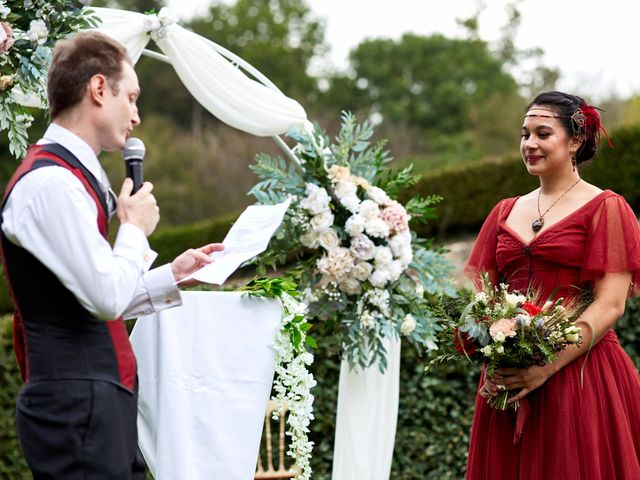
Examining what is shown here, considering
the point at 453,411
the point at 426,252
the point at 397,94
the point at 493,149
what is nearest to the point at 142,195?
the point at 426,252

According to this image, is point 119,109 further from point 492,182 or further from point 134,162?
point 492,182

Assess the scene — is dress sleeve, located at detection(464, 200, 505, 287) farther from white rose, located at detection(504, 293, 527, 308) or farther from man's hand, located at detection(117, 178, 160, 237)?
man's hand, located at detection(117, 178, 160, 237)

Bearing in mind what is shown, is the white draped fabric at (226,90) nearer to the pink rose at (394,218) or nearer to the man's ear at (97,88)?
the pink rose at (394,218)


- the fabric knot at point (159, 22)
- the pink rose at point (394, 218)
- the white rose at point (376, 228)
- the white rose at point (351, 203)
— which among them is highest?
the fabric knot at point (159, 22)

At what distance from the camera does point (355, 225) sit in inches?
155

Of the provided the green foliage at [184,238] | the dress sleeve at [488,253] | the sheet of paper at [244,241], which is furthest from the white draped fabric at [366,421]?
the green foliage at [184,238]

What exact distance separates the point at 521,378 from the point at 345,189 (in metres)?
1.26

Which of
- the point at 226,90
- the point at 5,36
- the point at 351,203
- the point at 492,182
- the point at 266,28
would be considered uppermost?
the point at 266,28

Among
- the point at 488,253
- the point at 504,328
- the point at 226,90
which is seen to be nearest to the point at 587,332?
the point at 504,328

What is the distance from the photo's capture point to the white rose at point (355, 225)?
12.9 feet

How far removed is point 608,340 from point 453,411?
2.27m

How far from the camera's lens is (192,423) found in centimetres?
318

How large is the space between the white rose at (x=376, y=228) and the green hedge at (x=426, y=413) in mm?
1662

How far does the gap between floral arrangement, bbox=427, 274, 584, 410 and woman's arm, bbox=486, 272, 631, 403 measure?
0.12 ft
